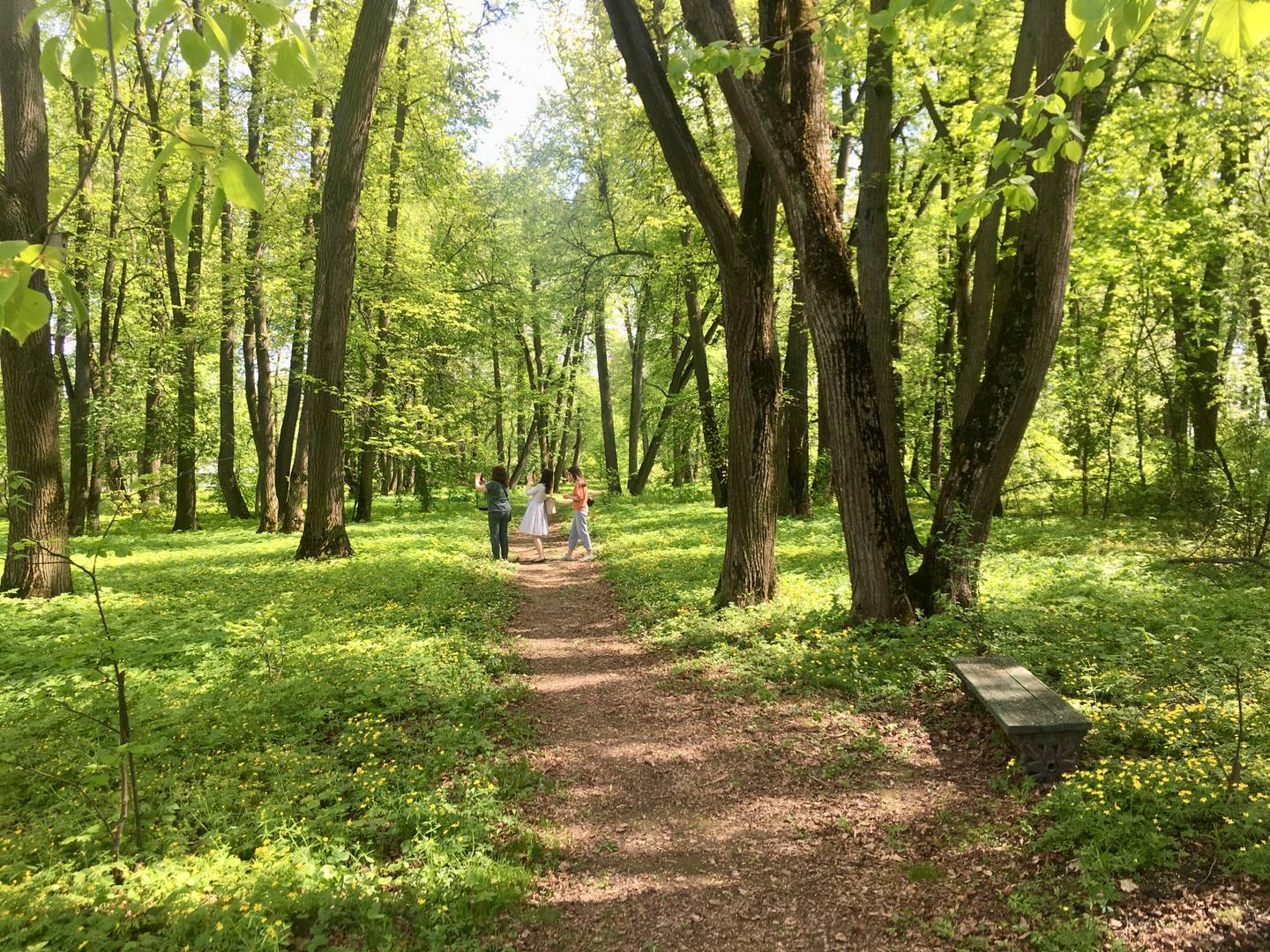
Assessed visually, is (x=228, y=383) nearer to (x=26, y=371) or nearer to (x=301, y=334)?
(x=301, y=334)

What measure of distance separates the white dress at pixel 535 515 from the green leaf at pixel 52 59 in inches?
489

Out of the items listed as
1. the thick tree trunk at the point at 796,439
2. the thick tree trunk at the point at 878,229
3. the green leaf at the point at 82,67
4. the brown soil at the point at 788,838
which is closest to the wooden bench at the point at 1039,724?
the brown soil at the point at 788,838

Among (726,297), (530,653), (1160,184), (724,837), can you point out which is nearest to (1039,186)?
(726,297)

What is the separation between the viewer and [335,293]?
1112cm

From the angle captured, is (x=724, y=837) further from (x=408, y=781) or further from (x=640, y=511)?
(x=640, y=511)

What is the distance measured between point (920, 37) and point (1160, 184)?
749cm

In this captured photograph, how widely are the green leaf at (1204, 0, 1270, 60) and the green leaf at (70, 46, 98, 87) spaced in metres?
2.37

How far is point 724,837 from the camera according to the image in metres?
4.07

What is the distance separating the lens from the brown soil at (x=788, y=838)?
319 cm

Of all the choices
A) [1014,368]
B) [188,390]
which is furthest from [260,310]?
[1014,368]

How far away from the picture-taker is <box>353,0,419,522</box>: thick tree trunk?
15011 mm

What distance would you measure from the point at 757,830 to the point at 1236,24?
13.7 feet

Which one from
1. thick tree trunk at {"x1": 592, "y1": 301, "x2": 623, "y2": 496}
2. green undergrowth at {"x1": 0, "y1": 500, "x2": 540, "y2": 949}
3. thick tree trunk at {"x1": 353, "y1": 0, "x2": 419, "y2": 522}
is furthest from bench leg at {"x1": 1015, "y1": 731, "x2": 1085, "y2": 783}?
thick tree trunk at {"x1": 592, "y1": 301, "x2": 623, "y2": 496}

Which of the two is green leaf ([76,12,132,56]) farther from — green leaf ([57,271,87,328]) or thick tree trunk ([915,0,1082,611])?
thick tree trunk ([915,0,1082,611])
